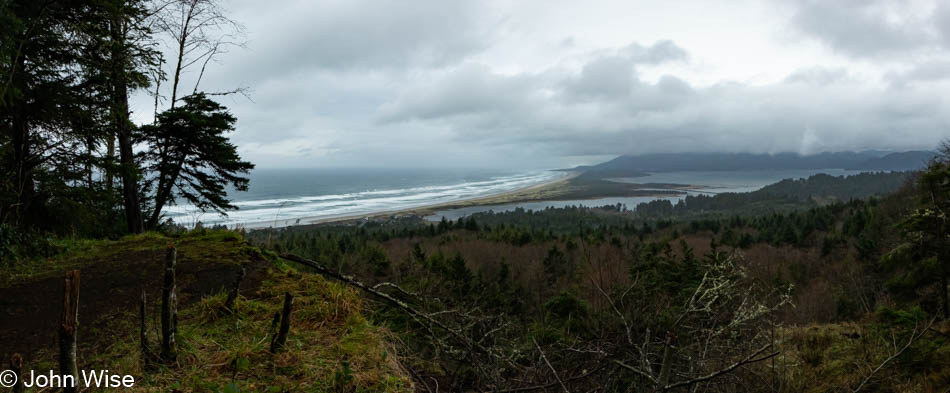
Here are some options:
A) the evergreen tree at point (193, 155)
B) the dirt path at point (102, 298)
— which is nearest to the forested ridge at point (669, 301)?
the dirt path at point (102, 298)

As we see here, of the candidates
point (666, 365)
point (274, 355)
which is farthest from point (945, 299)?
point (274, 355)

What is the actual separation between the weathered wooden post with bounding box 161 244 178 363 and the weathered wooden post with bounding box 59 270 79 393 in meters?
0.48

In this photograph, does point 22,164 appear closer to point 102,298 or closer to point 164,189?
point 164,189

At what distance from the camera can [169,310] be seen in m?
2.18

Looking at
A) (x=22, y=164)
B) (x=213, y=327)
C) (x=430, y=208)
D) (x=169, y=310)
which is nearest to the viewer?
(x=169, y=310)

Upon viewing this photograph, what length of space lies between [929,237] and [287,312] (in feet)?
53.2

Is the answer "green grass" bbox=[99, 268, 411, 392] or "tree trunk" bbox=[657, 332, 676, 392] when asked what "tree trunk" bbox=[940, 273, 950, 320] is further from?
Result: "green grass" bbox=[99, 268, 411, 392]

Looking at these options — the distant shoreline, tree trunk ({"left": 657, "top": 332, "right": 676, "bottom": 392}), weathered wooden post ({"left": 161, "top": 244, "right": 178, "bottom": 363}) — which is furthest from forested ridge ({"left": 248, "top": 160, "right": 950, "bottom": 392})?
the distant shoreline

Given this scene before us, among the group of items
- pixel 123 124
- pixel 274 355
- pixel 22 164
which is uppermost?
pixel 123 124

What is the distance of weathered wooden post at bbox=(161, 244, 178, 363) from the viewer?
2.10 metres

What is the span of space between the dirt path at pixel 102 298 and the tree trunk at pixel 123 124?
6.19 metres

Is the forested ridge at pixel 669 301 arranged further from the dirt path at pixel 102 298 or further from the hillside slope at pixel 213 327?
the dirt path at pixel 102 298

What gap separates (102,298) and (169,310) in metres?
1.75

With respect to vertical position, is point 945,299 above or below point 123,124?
below
